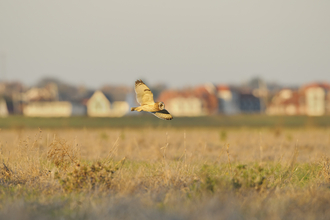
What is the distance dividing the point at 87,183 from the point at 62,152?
1082 mm

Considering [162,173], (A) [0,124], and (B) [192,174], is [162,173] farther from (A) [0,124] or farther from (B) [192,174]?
(A) [0,124]

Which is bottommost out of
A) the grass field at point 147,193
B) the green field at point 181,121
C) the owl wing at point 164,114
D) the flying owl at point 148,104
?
the green field at point 181,121

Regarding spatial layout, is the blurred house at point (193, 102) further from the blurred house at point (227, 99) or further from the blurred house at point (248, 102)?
the blurred house at point (248, 102)

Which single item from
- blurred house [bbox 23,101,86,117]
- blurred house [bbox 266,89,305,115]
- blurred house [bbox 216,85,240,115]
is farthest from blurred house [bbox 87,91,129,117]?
blurred house [bbox 266,89,305,115]

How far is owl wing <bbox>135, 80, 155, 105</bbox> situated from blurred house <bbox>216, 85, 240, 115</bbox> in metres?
69.8

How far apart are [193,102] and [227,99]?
9.46 meters

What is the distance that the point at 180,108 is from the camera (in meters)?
71.7

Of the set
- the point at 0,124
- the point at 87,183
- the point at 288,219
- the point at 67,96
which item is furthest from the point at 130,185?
the point at 67,96

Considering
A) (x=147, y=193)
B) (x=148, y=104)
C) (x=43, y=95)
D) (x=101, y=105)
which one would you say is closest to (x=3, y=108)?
(x=43, y=95)

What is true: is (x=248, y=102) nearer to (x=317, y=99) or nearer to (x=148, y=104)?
(x=317, y=99)

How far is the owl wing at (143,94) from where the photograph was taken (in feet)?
19.8

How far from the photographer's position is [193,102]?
232 ft

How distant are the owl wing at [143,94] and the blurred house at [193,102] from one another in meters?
63.9

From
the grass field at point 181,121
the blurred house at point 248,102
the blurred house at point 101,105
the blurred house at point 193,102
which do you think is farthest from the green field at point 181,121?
the blurred house at point 248,102
